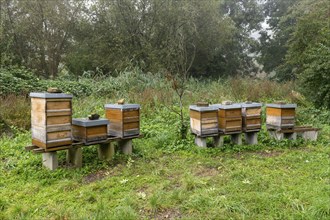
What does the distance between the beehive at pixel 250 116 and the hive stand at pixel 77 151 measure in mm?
2245

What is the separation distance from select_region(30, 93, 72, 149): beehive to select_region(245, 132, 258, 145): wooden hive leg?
3.44 m

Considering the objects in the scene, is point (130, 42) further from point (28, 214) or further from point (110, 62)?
point (28, 214)

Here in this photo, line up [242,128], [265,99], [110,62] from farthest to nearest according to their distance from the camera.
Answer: [110,62], [265,99], [242,128]

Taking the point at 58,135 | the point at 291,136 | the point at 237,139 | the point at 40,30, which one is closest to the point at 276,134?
the point at 291,136

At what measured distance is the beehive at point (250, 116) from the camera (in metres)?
5.50

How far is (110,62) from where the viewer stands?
15.2m

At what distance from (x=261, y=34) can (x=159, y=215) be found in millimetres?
24718

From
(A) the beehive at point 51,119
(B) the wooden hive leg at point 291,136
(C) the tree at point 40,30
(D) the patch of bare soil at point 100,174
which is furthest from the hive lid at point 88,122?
(C) the tree at point 40,30

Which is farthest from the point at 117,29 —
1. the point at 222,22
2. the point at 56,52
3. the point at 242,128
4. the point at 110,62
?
the point at 242,128

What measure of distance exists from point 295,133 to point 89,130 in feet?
13.7

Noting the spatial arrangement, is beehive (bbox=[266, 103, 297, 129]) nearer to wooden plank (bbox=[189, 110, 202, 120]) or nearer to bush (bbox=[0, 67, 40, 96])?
wooden plank (bbox=[189, 110, 202, 120])

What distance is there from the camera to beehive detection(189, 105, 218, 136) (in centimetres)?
508

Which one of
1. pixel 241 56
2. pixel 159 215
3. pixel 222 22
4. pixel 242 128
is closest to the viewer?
pixel 159 215

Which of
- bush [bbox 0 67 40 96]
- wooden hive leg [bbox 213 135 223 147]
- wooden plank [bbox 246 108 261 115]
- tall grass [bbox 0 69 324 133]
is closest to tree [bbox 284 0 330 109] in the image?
tall grass [bbox 0 69 324 133]
